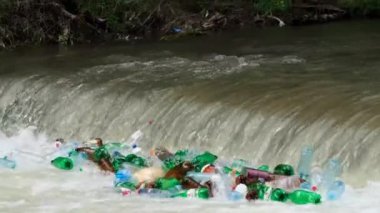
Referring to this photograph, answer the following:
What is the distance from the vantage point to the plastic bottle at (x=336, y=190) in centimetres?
533

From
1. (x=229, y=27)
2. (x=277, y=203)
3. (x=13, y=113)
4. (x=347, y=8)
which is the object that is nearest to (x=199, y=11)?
(x=229, y=27)

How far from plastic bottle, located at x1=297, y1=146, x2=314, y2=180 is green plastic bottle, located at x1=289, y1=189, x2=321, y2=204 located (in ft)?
1.62

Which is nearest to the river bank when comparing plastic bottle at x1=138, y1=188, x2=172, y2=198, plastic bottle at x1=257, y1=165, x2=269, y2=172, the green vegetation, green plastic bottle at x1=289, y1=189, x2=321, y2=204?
the green vegetation

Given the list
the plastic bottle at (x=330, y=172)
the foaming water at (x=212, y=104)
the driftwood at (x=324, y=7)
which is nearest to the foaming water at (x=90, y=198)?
the foaming water at (x=212, y=104)

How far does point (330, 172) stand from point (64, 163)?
2626 millimetres

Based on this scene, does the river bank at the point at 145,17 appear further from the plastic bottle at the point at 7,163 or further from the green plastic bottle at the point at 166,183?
the green plastic bottle at the point at 166,183

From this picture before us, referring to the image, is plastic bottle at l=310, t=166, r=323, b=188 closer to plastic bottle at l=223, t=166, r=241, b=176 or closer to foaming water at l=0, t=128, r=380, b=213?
foaming water at l=0, t=128, r=380, b=213

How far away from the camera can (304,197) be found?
5.28 metres

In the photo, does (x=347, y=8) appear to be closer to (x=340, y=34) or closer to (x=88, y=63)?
(x=340, y=34)

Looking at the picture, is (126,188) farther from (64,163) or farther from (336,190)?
(336,190)

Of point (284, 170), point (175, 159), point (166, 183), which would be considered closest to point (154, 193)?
point (166, 183)

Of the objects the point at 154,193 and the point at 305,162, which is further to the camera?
the point at 305,162

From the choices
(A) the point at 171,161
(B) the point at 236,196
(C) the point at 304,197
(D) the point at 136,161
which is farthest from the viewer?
(D) the point at 136,161

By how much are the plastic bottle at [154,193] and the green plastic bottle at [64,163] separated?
1280mm
